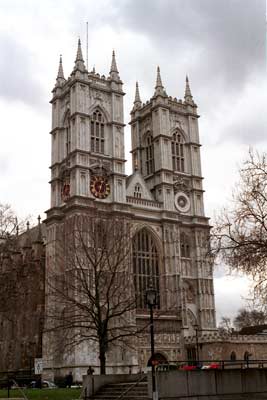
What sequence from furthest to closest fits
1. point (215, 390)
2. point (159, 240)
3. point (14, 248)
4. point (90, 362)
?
point (159, 240)
point (90, 362)
point (14, 248)
point (215, 390)

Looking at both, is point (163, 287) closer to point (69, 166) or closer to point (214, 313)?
point (214, 313)

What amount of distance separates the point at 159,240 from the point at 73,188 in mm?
11539

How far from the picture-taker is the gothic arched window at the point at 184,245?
6538cm

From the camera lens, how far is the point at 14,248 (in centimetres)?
3931

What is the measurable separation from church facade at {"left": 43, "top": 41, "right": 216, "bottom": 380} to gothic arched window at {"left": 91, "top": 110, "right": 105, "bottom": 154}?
11cm

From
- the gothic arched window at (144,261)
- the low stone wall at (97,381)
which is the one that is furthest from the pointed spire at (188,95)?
the low stone wall at (97,381)

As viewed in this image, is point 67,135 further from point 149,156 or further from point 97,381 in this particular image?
point 97,381

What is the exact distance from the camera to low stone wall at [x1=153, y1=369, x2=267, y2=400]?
2341cm

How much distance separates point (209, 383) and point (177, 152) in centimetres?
4815

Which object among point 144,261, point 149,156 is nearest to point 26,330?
point 144,261

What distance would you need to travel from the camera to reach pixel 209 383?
80.1 ft

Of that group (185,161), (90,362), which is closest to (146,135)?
(185,161)

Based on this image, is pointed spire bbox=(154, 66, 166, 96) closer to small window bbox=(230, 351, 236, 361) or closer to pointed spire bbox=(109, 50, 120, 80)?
pointed spire bbox=(109, 50, 120, 80)

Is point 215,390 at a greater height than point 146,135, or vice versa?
point 146,135
